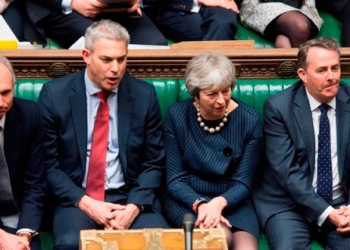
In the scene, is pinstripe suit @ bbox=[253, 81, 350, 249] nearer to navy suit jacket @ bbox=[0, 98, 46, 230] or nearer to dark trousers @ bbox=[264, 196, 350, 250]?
dark trousers @ bbox=[264, 196, 350, 250]

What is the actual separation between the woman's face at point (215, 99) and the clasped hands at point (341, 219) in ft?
1.85

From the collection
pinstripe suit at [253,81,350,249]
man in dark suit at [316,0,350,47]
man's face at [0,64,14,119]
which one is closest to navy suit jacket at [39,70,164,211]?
man's face at [0,64,14,119]

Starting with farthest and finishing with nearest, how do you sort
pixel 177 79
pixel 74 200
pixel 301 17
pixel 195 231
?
pixel 301 17
pixel 177 79
pixel 74 200
pixel 195 231

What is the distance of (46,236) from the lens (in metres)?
4.31

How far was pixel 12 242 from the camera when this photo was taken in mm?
4004

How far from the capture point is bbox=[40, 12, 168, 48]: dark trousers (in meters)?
4.87

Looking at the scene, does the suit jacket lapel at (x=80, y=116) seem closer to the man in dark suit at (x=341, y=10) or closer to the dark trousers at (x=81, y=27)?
the dark trousers at (x=81, y=27)

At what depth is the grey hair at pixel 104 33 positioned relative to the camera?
13.8ft

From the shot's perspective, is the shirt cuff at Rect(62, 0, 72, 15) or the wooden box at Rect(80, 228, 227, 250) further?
the shirt cuff at Rect(62, 0, 72, 15)

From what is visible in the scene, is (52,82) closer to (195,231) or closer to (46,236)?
(46,236)

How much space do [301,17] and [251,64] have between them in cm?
47

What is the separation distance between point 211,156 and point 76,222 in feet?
1.91

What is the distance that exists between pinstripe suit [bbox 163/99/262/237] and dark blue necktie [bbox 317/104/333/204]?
24 centimetres

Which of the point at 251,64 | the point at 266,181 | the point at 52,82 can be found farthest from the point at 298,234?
the point at 52,82
